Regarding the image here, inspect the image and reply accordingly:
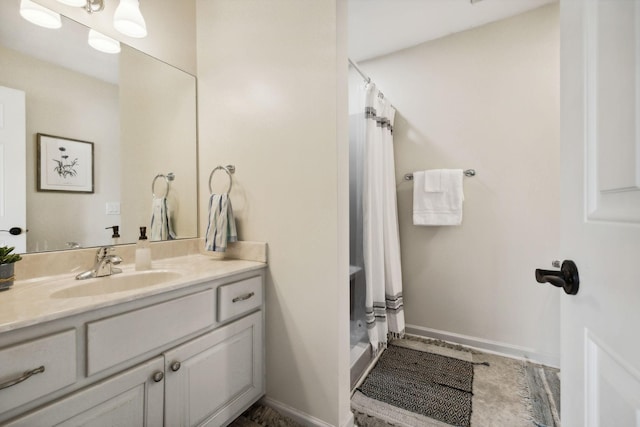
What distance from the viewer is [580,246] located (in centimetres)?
54

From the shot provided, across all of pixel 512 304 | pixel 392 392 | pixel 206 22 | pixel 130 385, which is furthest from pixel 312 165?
pixel 512 304

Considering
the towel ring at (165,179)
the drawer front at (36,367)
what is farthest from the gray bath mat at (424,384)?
the towel ring at (165,179)

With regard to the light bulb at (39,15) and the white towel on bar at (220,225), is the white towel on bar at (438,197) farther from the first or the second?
the light bulb at (39,15)

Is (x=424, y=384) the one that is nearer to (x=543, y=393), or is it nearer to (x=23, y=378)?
(x=543, y=393)

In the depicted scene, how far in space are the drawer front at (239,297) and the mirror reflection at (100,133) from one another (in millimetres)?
646

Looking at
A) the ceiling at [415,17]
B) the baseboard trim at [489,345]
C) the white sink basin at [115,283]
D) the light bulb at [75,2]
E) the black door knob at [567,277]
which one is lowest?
the baseboard trim at [489,345]

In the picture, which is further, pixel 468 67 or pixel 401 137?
pixel 401 137

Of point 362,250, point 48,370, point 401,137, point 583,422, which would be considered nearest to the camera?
point 583,422

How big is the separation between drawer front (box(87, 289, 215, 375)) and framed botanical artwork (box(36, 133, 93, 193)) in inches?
30.0

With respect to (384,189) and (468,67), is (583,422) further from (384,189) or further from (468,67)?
(468,67)

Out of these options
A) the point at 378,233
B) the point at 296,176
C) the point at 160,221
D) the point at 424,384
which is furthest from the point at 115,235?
the point at 424,384

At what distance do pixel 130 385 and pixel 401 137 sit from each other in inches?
91.6

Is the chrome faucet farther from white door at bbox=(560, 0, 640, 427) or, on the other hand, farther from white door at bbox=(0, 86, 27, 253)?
white door at bbox=(560, 0, 640, 427)

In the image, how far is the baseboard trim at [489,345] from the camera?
187cm
